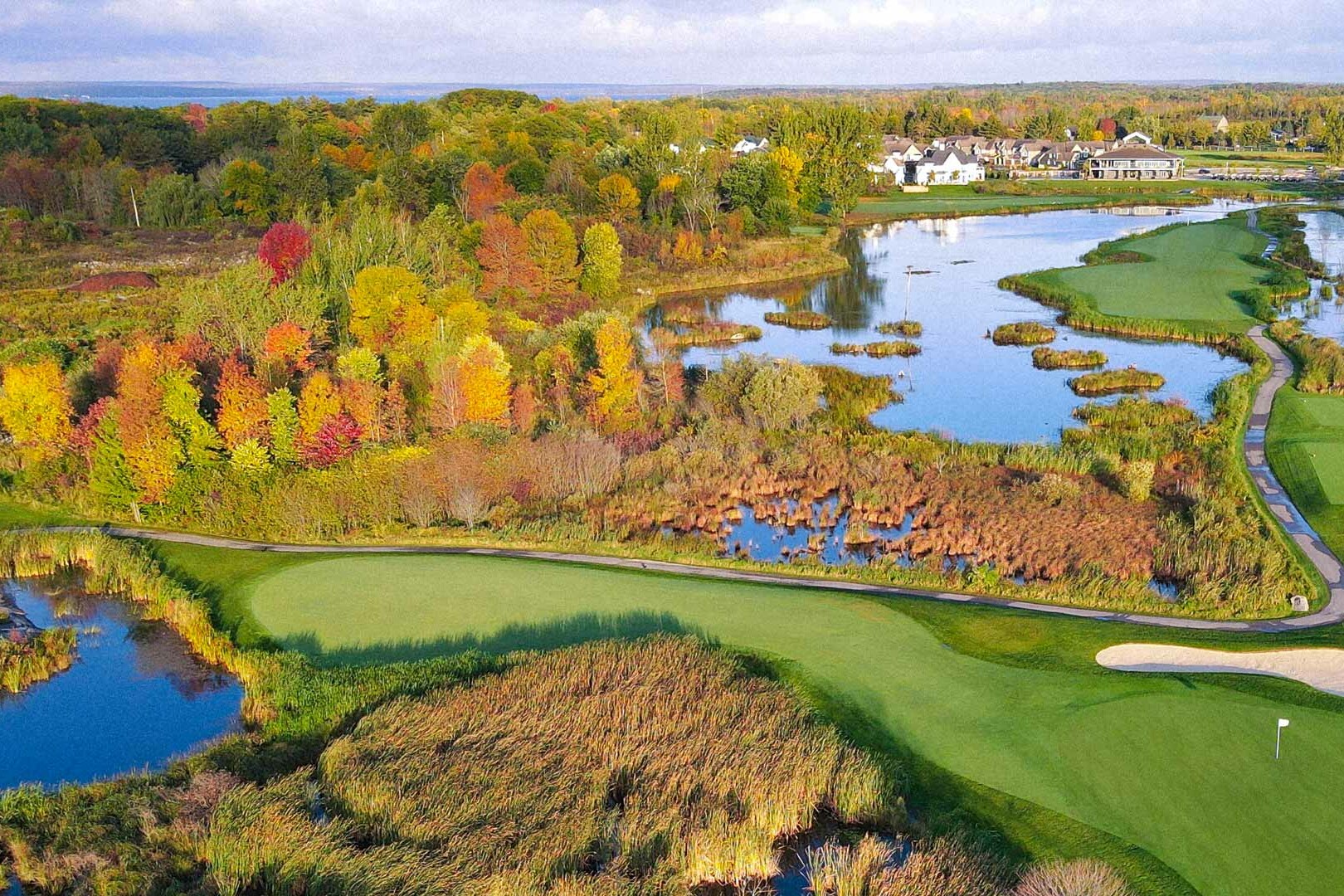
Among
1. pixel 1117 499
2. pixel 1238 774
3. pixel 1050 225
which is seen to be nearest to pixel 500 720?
pixel 1238 774

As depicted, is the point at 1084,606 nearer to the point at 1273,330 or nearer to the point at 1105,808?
the point at 1105,808

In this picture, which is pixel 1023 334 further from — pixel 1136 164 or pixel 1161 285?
pixel 1136 164

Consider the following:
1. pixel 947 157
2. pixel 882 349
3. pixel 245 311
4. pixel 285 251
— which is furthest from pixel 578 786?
pixel 947 157

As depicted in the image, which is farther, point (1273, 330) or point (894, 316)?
point (894, 316)

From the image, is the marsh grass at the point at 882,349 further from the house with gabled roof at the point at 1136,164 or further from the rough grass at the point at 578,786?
the house with gabled roof at the point at 1136,164

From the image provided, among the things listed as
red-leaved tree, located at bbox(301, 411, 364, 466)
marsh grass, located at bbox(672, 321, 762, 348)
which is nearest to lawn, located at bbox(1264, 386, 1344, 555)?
marsh grass, located at bbox(672, 321, 762, 348)
